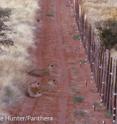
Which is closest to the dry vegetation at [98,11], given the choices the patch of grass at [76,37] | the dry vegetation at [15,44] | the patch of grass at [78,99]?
the patch of grass at [76,37]

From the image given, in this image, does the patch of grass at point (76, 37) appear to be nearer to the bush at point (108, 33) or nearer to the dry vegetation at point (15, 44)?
the bush at point (108, 33)

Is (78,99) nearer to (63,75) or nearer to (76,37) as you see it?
(63,75)

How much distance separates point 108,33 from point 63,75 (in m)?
5.23

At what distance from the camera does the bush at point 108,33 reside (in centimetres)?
2131

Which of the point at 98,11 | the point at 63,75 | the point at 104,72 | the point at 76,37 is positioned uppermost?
the point at 104,72

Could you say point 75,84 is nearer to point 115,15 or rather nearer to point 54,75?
point 54,75

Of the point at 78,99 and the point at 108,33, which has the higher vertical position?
the point at 108,33

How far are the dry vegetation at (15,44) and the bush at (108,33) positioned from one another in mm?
3711

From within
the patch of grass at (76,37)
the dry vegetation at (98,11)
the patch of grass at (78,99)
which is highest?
the dry vegetation at (98,11)

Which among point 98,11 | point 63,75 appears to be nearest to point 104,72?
point 63,75

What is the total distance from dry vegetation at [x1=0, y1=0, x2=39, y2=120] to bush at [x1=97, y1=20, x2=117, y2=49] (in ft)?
12.2

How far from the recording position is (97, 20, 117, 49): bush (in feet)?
69.9

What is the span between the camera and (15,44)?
21.1m

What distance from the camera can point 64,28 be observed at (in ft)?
82.4
